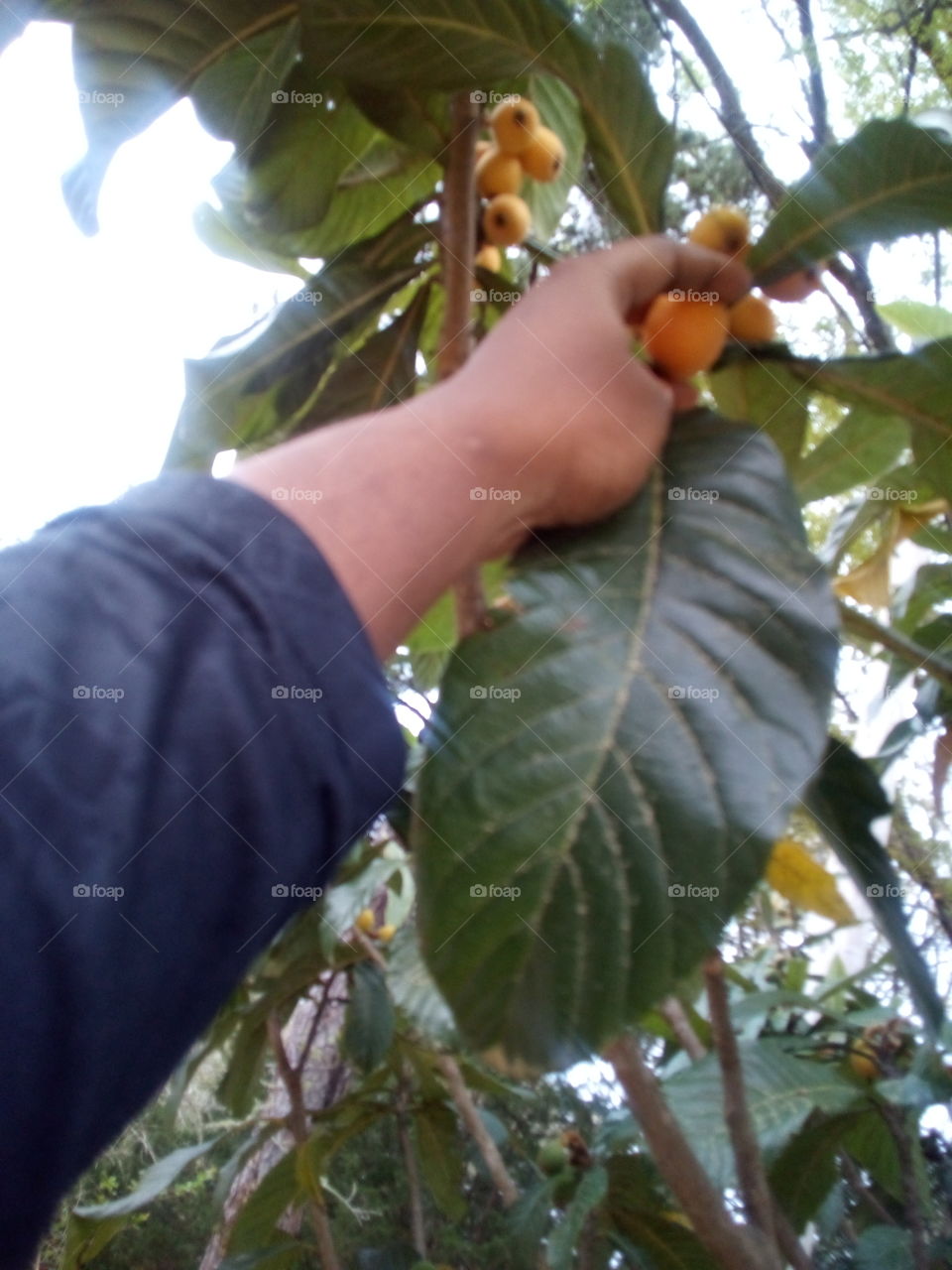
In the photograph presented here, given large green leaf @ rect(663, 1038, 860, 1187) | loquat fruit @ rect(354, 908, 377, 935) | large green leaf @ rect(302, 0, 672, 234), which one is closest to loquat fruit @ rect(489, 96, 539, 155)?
large green leaf @ rect(302, 0, 672, 234)

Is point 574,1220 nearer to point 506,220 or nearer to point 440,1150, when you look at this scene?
point 440,1150

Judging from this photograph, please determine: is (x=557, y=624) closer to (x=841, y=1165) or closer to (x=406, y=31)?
(x=406, y=31)

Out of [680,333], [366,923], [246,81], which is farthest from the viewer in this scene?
[366,923]

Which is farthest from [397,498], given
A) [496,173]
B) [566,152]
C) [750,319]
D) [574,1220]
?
[574,1220]

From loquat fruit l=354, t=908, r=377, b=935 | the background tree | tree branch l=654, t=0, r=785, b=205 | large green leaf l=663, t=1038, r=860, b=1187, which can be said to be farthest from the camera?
loquat fruit l=354, t=908, r=377, b=935

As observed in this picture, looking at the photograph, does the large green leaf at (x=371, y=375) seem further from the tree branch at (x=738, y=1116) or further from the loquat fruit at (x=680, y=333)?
the tree branch at (x=738, y=1116)

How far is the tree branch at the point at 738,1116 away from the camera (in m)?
0.56

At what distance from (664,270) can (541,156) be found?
A: 0.70ft

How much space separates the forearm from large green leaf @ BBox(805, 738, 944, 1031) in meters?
0.21

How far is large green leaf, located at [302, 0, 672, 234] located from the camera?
20.8 inches

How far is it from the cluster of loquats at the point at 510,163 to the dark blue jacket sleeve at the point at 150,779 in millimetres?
400

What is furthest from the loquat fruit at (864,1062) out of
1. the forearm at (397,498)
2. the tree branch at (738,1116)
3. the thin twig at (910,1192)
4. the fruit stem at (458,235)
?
the forearm at (397,498)

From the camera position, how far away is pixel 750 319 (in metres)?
0.57

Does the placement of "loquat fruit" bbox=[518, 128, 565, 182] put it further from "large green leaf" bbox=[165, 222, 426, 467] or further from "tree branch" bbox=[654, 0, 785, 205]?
"tree branch" bbox=[654, 0, 785, 205]
